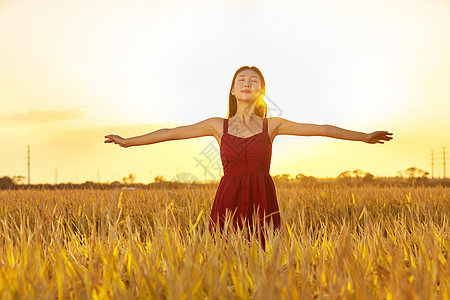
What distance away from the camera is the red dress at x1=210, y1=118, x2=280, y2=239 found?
12.4 feet

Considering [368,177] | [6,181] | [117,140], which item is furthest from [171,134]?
[6,181]

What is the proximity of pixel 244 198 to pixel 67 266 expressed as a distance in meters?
2.09

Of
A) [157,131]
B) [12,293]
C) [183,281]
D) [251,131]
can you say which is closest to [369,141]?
[251,131]

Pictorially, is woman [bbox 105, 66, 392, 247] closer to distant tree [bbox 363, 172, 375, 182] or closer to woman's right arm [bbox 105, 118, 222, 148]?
woman's right arm [bbox 105, 118, 222, 148]

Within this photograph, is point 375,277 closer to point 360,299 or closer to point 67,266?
point 360,299

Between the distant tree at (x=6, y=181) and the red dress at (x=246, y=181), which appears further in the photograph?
the distant tree at (x=6, y=181)

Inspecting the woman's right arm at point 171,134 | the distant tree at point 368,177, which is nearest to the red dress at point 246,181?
the woman's right arm at point 171,134

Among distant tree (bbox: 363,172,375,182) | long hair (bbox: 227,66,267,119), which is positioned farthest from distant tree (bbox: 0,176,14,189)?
long hair (bbox: 227,66,267,119)

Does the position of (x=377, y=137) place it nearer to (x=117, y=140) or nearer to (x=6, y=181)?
(x=117, y=140)

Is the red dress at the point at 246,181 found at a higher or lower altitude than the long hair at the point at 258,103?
lower

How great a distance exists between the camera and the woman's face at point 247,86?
13.2ft

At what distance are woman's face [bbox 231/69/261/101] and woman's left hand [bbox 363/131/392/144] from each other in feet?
3.69

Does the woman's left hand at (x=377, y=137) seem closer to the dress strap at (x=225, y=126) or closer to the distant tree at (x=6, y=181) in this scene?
the dress strap at (x=225, y=126)

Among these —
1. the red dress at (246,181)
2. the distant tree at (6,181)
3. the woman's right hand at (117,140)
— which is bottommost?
the distant tree at (6,181)
